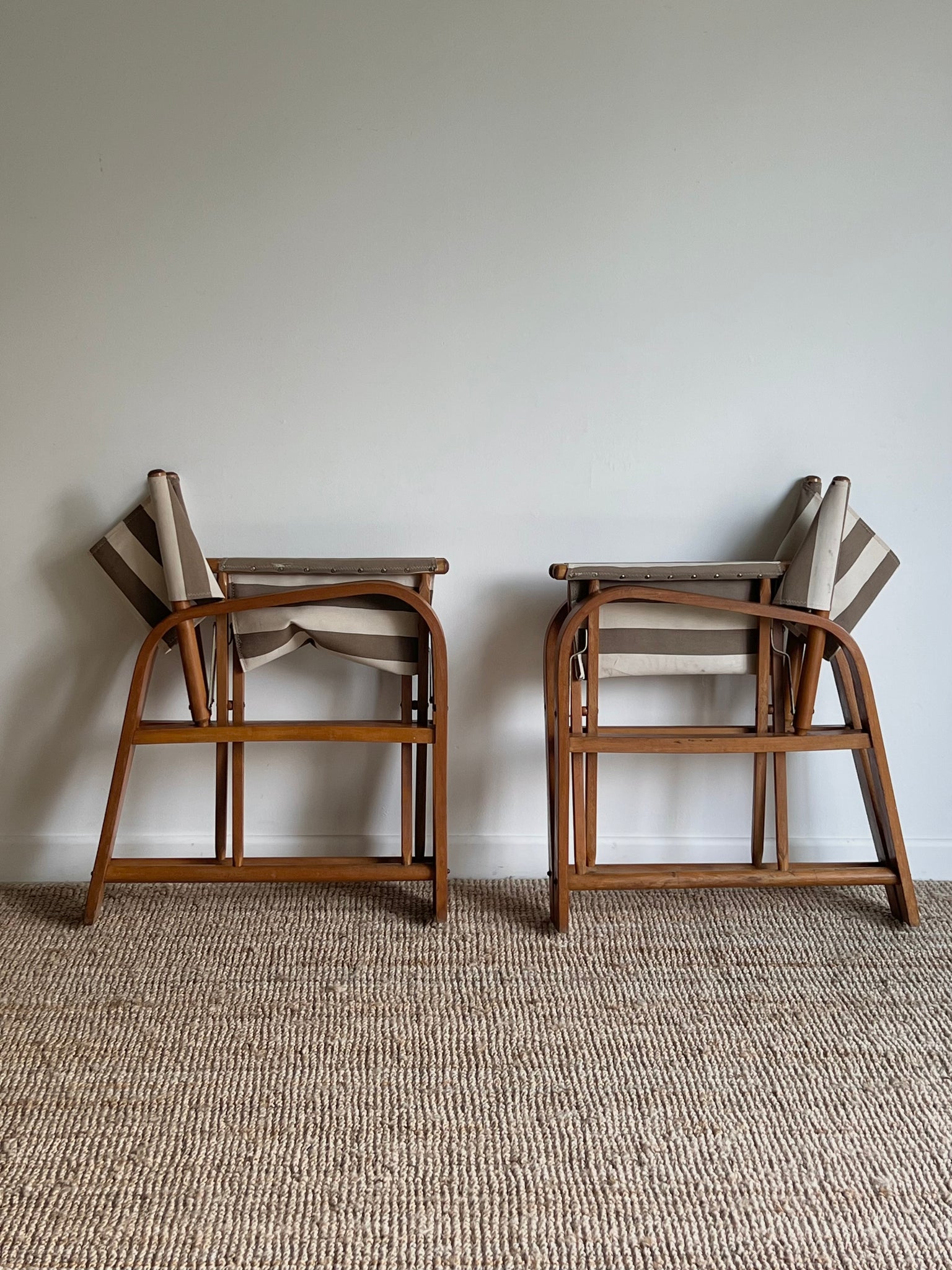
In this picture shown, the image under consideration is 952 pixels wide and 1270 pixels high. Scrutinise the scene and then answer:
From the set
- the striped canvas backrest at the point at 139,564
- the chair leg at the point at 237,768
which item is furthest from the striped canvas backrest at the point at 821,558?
the striped canvas backrest at the point at 139,564

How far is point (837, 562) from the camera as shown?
1.79 metres

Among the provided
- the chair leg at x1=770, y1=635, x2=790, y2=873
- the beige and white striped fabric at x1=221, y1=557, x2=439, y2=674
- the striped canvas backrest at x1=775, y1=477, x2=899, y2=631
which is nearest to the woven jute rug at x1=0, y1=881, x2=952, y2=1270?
the chair leg at x1=770, y1=635, x2=790, y2=873

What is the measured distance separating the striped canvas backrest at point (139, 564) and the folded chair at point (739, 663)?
80cm

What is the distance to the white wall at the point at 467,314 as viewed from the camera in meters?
1.86

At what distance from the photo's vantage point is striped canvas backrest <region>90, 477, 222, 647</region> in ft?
6.22

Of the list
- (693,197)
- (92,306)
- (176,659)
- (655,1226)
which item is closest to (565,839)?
(655,1226)

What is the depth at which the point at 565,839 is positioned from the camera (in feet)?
5.83

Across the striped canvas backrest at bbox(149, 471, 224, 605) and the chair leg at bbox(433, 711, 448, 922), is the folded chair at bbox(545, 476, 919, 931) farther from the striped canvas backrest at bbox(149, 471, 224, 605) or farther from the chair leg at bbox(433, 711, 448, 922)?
the striped canvas backrest at bbox(149, 471, 224, 605)

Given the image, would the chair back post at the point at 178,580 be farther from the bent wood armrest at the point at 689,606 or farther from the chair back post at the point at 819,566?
the chair back post at the point at 819,566

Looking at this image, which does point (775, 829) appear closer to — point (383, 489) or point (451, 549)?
point (451, 549)

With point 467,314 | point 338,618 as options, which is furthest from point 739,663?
point 467,314

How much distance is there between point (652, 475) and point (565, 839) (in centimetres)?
78

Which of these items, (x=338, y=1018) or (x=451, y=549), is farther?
(x=451, y=549)

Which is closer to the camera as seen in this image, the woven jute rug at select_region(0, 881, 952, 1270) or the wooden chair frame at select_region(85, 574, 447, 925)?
the woven jute rug at select_region(0, 881, 952, 1270)
